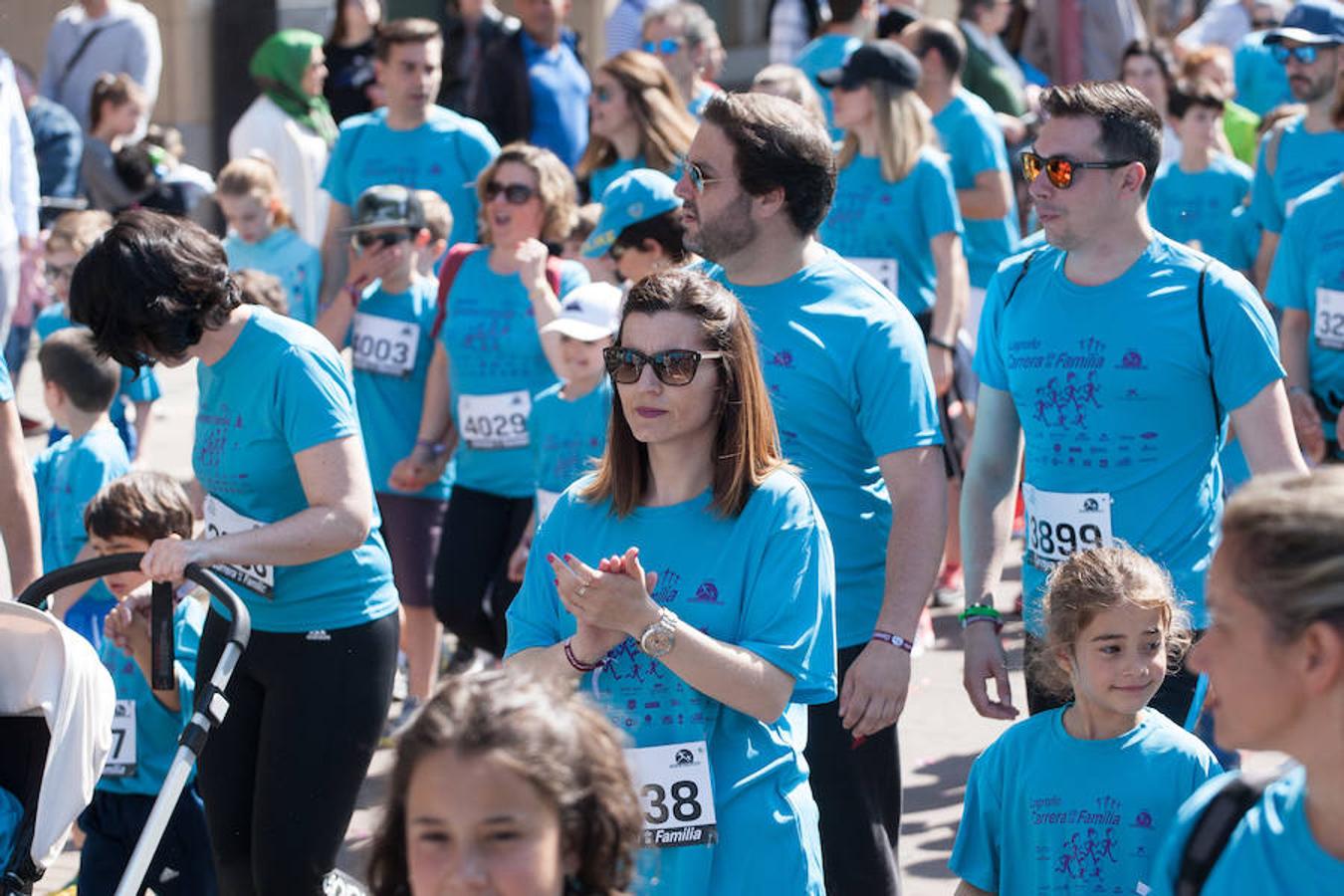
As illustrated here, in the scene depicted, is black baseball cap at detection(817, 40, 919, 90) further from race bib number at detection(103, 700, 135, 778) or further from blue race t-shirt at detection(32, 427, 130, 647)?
race bib number at detection(103, 700, 135, 778)

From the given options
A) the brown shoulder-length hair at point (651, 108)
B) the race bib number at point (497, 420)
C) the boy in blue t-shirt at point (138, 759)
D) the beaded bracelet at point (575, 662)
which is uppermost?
the brown shoulder-length hair at point (651, 108)

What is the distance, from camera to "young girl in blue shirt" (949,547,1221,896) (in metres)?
3.86

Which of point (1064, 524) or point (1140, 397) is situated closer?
point (1140, 397)

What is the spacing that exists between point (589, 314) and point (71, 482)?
4.95 feet

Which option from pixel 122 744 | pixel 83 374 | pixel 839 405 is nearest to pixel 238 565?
pixel 122 744

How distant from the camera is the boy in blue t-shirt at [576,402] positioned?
626 centimetres

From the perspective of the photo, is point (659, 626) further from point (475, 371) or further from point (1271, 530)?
point (475, 371)

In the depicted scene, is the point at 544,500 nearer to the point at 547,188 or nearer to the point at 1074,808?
the point at 547,188

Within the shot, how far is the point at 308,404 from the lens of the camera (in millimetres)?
4434

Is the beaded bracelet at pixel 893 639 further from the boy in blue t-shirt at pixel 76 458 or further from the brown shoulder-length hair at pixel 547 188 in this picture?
the brown shoulder-length hair at pixel 547 188

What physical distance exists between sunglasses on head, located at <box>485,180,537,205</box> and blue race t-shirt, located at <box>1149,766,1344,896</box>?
15.9ft

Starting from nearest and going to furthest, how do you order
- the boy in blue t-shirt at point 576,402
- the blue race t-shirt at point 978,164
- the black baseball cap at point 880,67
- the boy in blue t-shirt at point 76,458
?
the boy in blue t-shirt at point 76,458 < the boy in blue t-shirt at point 576,402 < the black baseball cap at point 880,67 < the blue race t-shirt at point 978,164

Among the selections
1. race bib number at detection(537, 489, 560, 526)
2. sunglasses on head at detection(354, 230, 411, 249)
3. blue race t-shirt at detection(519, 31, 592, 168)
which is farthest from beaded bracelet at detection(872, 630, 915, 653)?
blue race t-shirt at detection(519, 31, 592, 168)

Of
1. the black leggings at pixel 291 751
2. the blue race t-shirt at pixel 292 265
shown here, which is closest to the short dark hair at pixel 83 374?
the blue race t-shirt at pixel 292 265
